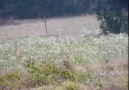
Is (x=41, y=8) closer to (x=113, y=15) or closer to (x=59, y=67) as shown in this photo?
(x=113, y=15)

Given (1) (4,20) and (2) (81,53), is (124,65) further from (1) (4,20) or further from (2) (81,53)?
(1) (4,20)

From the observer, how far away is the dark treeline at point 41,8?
108ft

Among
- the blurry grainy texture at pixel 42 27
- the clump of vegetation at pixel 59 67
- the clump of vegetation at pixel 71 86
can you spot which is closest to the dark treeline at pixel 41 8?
the blurry grainy texture at pixel 42 27

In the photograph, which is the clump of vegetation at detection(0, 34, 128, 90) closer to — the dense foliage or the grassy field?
the grassy field

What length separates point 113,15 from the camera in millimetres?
19469

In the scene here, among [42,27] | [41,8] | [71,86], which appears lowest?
[42,27]

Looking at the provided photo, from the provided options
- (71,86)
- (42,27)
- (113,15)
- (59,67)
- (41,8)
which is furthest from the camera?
(41,8)

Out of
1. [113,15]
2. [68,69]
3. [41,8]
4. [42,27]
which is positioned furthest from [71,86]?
[41,8]

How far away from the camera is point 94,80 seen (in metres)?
8.41

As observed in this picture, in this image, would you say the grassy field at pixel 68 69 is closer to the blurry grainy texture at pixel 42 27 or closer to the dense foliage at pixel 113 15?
the dense foliage at pixel 113 15

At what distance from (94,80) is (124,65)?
146 cm

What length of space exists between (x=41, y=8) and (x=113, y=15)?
15543 millimetres

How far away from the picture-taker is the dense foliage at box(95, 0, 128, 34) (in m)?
19.1

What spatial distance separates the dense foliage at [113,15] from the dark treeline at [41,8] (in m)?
12.3
